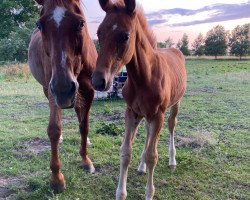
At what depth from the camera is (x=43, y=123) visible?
7.08 metres

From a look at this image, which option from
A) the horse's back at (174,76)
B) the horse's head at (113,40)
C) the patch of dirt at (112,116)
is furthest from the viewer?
the patch of dirt at (112,116)

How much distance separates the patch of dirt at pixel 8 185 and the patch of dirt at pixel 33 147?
2.71 ft

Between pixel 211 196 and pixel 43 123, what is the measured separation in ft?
14.2

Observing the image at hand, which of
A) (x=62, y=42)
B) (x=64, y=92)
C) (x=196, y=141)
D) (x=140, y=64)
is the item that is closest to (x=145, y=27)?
(x=140, y=64)

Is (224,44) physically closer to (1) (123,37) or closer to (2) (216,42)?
(2) (216,42)

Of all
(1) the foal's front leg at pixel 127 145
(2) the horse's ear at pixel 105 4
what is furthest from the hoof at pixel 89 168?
(2) the horse's ear at pixel 105 4

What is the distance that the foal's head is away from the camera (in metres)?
2.95

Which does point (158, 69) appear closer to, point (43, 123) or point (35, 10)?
point (43, 123)

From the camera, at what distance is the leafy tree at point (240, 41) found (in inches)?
1937

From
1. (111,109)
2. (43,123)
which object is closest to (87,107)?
(43,123)

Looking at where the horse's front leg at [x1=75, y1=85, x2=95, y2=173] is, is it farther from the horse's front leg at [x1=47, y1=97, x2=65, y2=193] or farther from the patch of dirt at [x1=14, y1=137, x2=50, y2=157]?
the patch of dirt at [x1=14, y1=137, x2=50, y2=157]

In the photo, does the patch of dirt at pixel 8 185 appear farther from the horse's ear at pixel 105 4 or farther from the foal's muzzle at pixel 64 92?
the horse's ear at pixel 105 4

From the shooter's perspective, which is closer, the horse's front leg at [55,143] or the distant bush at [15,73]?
the horse's front leg at [55,143]

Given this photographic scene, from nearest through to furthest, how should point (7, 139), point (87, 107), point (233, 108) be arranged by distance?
point (87, 107)
point (7, 139)
point (233, 108)
